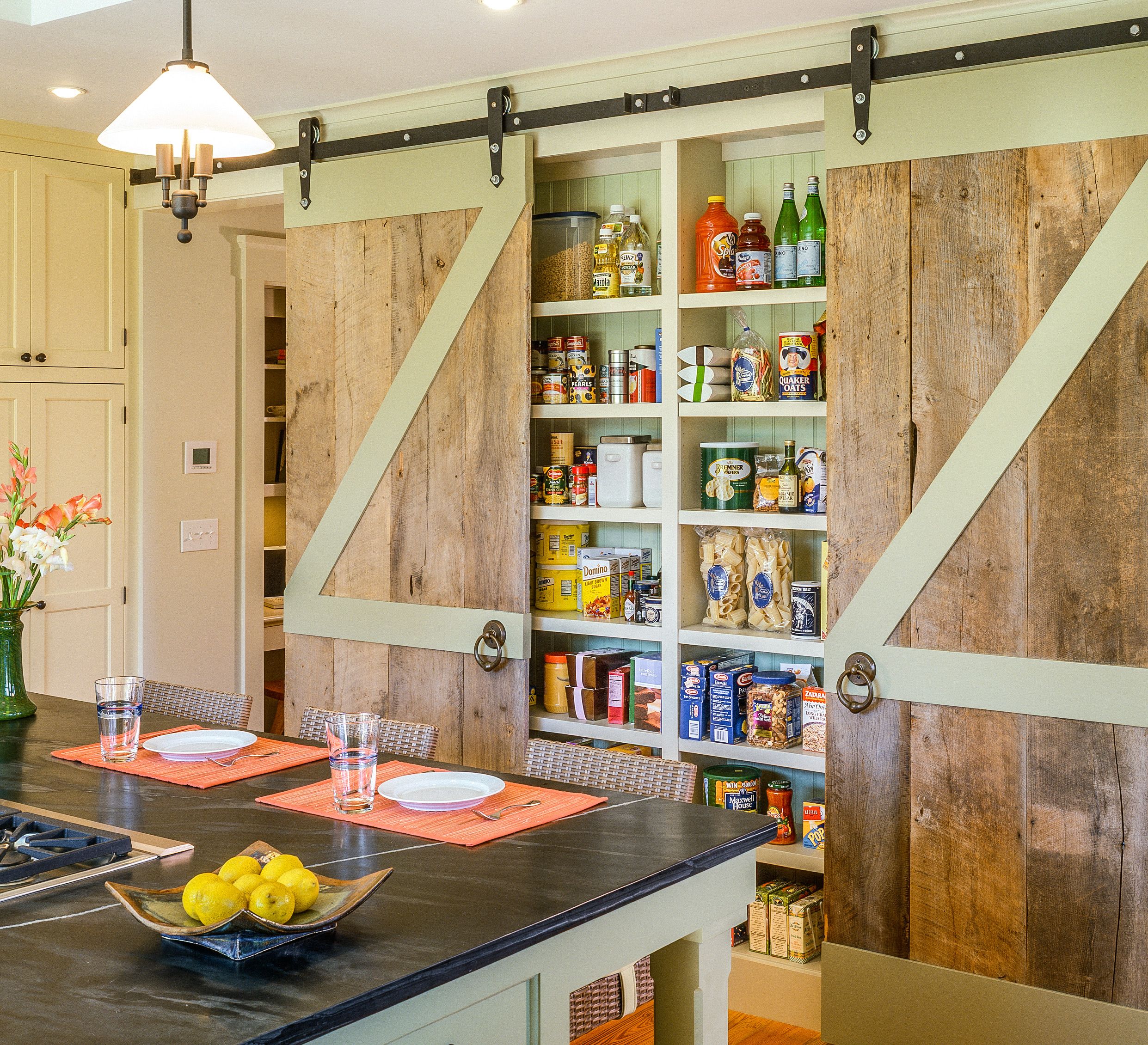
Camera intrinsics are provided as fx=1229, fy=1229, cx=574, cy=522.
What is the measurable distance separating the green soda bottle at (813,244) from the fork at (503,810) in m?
1.66

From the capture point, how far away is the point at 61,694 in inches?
161

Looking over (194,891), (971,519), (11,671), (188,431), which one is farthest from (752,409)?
(188,431)

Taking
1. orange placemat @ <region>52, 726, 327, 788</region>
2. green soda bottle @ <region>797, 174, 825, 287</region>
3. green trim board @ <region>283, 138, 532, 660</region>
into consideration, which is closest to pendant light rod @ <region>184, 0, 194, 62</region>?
orange placemat @ <region>52, 726, 327, 788</region>

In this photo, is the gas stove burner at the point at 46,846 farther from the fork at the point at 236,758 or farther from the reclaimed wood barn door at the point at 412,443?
the reclaimed wood barn door at the point at 412,443

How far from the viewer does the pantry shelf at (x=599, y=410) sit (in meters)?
3.29

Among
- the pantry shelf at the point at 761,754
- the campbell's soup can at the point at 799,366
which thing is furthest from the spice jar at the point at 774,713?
the campbell's soup can at the point at 799,366

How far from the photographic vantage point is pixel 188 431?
450cm

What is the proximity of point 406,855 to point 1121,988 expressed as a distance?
1.72 meters

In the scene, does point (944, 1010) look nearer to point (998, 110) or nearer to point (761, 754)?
point (761, 754)

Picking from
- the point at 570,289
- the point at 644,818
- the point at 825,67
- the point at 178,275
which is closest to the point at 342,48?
the point at 570,289

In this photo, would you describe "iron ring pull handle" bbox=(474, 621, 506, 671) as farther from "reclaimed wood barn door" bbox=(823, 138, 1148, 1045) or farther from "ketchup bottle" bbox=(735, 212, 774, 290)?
"ketchup bottle" bbox=(735, 212, 774, 290)

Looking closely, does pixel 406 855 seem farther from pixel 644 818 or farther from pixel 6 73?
pixel 6 73

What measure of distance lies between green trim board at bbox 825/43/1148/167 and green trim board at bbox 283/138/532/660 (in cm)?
98

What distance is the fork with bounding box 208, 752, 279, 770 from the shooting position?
2203 millimetres
